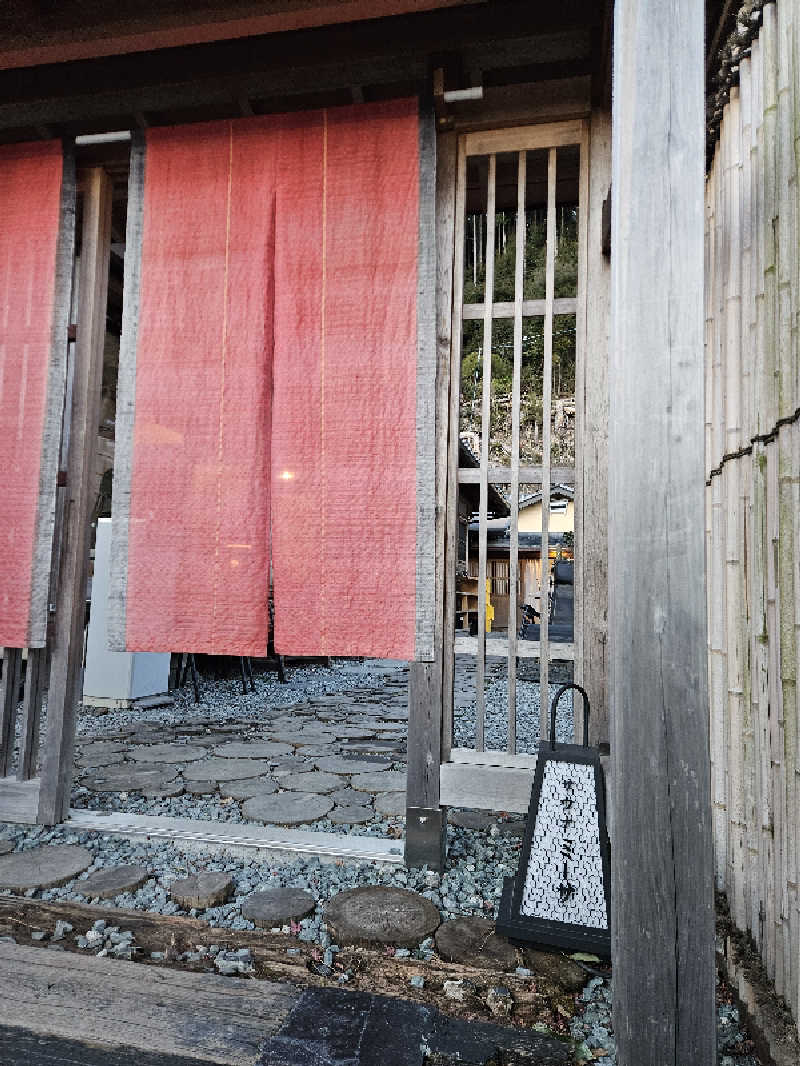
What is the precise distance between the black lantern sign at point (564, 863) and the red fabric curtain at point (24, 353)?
293 centimetres

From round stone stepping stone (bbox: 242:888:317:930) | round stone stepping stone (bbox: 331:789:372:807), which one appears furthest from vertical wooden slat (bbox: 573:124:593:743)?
round stone stepping stone (bbox: 331:789:372:807)

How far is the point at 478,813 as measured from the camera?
14.3ft

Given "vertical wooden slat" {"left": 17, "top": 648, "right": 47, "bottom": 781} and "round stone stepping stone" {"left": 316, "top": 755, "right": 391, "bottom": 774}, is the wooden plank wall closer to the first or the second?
"round stone stepping stone" {"left": 316, "top": 755, "right": 391, "bottom": 774}

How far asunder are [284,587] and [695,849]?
2.41 m

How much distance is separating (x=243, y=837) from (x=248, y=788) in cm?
121

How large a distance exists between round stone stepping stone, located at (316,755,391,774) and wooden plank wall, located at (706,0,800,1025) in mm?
3086

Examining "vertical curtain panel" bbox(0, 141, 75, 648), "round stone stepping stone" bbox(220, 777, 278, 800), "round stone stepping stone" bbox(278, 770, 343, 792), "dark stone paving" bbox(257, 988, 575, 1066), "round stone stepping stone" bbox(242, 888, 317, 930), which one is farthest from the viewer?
"round stone stepping stone" bbox(278, 770, 343, 792)

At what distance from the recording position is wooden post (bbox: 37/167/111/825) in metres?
3.84

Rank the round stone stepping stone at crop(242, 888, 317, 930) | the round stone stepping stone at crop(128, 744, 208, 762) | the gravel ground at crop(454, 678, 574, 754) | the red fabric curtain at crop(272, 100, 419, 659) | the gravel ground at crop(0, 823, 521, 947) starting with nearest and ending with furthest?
the round stone stepping stone at crop(242, 888, 317, 930), the gravel ground at crop(0, 823, 521, 947), the red fabric curtain at crop(272, 100, 419, 659), the round stone stepping stone at crop(128, 744, 208, 762), the gravel ground at crop(454, 678, 574, 754)

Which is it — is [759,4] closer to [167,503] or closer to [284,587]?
[284,587]

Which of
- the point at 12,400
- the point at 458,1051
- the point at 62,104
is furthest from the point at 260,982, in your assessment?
the point at 62,104

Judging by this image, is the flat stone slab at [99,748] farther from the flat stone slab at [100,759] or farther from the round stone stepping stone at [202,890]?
the round stone stepping stone at [202,890]

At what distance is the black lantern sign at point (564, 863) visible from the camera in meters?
2.55

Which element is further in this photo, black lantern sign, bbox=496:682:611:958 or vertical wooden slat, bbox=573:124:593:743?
vertical wooden slat, bbox=573:124:593:743
